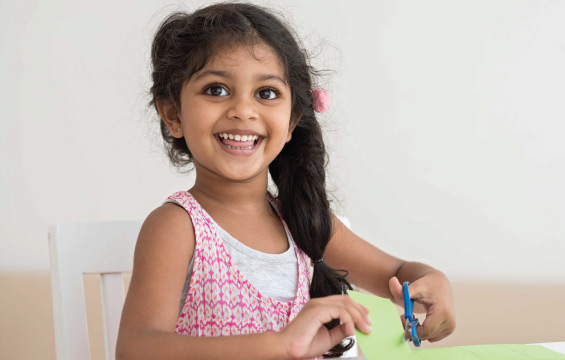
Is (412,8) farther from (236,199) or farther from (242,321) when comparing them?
(242,321)

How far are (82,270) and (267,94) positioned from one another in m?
0.37

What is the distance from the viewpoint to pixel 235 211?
3.33 ft

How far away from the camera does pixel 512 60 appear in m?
1.90

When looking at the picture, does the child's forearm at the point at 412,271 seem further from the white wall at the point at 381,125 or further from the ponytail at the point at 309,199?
the white wall at the point at 381,125

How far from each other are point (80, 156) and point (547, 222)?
1230mm

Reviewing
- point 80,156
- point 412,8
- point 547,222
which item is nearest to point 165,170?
point 80,156

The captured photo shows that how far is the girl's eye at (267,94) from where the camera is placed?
0.97 meters

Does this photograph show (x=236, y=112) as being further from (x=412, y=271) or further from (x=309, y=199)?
(x=412, y=271)

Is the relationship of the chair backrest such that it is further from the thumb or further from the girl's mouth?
the thumb

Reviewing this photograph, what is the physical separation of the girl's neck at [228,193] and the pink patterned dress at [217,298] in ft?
0.15

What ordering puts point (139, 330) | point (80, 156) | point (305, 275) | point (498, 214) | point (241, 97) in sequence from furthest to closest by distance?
point (498, 214) < point (80, 156) < point (305, 275) < point (241, 97) < point (139, 330)

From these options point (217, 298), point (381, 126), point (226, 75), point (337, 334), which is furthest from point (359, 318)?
point (381, 126)

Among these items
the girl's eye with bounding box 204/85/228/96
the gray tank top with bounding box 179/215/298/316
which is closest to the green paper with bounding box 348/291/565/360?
the gray tank top with bounding box 179/215/298/316

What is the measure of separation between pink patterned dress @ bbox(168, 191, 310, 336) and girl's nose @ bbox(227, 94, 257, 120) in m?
0.13
